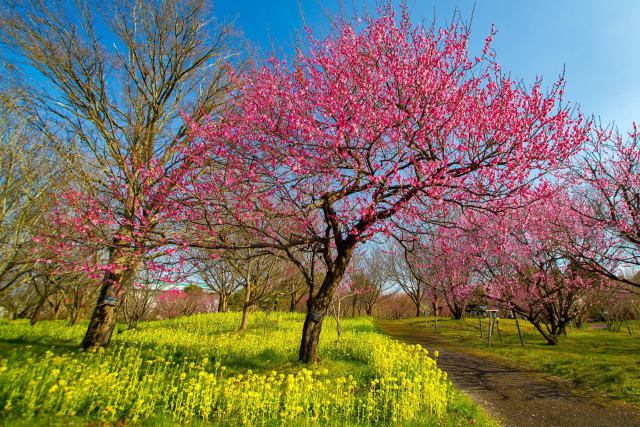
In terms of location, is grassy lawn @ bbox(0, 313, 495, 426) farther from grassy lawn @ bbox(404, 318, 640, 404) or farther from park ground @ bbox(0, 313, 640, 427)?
grassy lawn @ bbox(404, 318, 640, 404)

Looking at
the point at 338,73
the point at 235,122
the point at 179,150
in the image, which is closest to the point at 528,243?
the point at 338,73

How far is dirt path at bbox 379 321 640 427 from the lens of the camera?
227 inches

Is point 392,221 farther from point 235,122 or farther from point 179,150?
point 179,150

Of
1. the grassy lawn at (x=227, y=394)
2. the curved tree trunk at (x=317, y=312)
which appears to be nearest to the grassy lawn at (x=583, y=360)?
the grassy lawn at (x=227, y=394)

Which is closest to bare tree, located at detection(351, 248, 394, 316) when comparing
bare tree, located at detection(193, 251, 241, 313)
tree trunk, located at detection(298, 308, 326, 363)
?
bare tree, located at detection(193, 251, 241, 313)

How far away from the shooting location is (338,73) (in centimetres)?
675

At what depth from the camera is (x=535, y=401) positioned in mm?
6711

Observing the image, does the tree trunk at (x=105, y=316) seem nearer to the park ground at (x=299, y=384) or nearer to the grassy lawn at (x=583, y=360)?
the park ground at (x=299, y=384)

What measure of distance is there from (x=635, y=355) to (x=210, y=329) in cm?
1609

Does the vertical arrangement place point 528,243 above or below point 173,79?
below

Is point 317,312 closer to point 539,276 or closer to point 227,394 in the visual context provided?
point 227,394

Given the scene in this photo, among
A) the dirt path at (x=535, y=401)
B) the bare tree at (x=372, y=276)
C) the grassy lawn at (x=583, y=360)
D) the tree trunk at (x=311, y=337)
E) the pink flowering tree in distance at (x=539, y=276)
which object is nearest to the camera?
the dirt path at (x=535, y=401)

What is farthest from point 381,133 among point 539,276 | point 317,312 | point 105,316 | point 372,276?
point 372,276

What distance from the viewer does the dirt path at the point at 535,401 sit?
18.9ft
